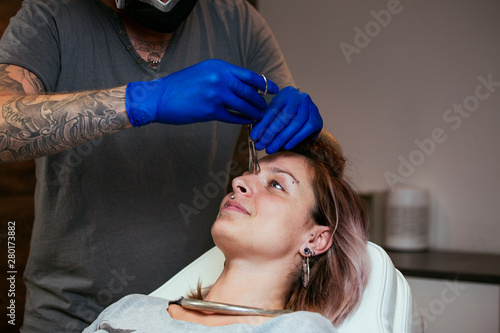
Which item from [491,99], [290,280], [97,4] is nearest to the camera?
[290,280]

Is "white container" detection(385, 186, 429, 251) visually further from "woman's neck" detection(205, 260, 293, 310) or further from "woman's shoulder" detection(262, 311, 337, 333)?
"woman's shoulder" detection(262, 311, 337, 333)

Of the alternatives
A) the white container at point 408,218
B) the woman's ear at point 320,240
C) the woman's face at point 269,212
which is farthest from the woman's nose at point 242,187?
the white container at point 408,218

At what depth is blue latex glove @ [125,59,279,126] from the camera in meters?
1.23

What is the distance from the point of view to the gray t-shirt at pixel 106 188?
1.51 m

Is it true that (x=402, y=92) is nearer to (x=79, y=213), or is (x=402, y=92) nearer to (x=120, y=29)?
(x=120, y=29)

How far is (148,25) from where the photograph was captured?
155cm

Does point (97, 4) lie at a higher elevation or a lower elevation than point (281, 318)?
higher

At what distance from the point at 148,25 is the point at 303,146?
0.61m

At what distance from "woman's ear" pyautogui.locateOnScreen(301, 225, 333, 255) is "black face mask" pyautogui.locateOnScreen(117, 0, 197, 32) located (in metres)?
0.76

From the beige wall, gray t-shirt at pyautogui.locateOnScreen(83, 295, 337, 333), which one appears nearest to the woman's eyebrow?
gray t-shirt at pyautogui.locateOnScreen(83, 295, 337, 333)

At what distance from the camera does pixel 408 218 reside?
8.43 feet

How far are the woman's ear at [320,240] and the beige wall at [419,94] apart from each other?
1.02 m

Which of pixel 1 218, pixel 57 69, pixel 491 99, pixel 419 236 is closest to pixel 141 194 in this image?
pixel 57 69

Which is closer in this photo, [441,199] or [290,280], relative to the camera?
[290,280]
